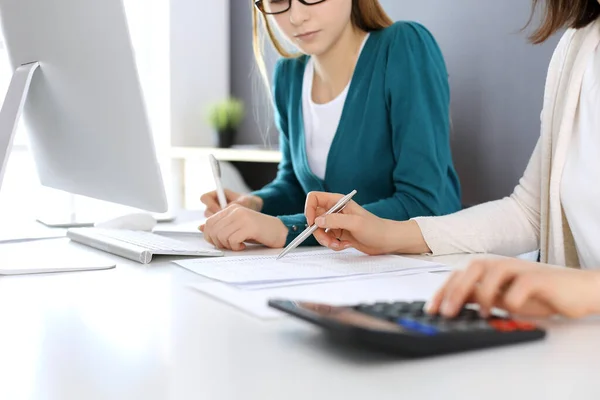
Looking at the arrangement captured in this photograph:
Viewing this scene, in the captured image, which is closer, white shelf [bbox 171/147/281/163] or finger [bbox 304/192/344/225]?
finger [bbox 304/192/344/225]

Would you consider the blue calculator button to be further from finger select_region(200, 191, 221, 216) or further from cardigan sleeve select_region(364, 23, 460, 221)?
finger select_region(200, 191, 221, 216)

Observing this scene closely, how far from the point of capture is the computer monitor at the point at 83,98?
1.00m

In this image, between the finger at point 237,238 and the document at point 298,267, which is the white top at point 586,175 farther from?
the finger at point 237,238

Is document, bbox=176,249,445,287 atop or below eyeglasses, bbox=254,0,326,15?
below

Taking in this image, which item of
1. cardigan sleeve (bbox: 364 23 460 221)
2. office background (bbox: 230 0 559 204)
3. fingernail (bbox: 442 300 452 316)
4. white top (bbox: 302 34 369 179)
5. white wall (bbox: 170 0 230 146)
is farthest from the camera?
white wall (bbox: 170 0 230 146)

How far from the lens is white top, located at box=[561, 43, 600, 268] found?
1146 mm

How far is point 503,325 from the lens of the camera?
0.60 meters

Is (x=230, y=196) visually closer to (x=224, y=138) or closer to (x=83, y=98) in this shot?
(x=83, y=98)

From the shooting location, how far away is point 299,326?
2.19 feet

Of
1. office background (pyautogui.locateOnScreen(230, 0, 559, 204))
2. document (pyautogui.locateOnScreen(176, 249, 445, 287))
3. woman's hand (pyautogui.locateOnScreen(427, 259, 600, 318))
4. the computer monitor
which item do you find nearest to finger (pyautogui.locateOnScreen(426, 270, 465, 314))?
woman's hand (pyautogui.locateOnScreen(427, 259, 600, 318))

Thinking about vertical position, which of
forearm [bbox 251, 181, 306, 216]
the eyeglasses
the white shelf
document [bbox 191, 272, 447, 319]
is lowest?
the white shelf

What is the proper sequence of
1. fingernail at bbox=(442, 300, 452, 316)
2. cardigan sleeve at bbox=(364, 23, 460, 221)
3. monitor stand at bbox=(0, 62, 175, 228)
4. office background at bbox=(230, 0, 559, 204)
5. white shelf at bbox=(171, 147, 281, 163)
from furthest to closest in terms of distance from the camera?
white shelf at bbox=(171, 147, 281, 163) → office background at bbox=(230, 0, 559, 204) → cardigan sleeve at bbox=(364, 23, 460, 221) → monitor stand at bbox=(0, 62, 175, 228) → fingernail at bbox=(442, 300, 452, 316)

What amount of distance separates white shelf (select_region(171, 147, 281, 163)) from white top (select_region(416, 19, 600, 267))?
1.52m

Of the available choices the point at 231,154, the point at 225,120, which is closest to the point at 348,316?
the point at 231,154
